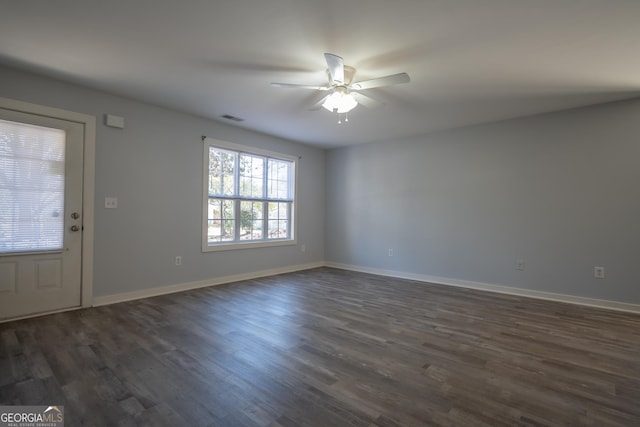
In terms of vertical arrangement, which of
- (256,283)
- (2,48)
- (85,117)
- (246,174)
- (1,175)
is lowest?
(256,283)

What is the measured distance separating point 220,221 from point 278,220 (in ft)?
3.97

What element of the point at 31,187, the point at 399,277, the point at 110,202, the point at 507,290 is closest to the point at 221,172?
the point at 110,202

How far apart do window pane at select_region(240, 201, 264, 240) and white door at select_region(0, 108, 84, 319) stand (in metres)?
2.19

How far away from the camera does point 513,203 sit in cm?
435

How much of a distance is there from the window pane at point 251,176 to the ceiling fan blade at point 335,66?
269cm

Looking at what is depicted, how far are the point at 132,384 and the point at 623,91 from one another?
5313mm

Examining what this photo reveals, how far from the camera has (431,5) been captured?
2.04 meters

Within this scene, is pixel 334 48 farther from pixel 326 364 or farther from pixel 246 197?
pixel 246 197


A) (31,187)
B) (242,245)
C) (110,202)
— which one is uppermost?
(31,187)

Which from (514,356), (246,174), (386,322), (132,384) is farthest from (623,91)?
(132,384)

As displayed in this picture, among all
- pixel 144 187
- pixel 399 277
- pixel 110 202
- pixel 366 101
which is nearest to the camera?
pixel 110 202

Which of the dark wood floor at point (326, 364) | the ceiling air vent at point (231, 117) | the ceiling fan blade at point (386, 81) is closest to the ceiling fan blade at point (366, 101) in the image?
the ceiling fan blade at point (386, 81)

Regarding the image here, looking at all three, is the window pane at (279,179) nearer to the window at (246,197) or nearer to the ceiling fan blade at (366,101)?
the window at (246,197)

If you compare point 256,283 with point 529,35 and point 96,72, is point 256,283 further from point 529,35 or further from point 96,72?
point 529,35
